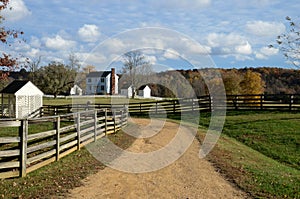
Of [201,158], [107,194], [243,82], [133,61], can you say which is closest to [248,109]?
[133,61]

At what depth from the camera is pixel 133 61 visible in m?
19.5

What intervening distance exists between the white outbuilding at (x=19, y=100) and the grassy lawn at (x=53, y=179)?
66.9 ft

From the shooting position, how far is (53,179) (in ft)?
21.3

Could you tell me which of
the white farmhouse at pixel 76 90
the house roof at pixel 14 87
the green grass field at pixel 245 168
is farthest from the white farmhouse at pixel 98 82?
the green grass field at pixel 245 168

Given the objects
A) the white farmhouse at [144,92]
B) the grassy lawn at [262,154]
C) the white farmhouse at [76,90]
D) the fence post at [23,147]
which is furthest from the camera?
the white farmhouse at [76,90]

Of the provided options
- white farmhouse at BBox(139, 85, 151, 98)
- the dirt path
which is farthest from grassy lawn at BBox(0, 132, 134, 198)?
white farmhouse at BBox(139, 85, 151, 98)

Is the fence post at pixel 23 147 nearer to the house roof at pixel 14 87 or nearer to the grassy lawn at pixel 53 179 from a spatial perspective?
the grassy lawn at pixel 53 179

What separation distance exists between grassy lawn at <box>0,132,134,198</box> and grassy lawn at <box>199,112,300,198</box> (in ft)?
11.2

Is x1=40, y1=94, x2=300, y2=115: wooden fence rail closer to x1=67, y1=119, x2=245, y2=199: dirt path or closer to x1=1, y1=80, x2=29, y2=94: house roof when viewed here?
x1=1, y1=80, x2=29, y2=94: house roof

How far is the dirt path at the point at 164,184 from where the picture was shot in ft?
19.1

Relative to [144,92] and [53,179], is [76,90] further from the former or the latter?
[53,179]

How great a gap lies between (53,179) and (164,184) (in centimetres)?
231

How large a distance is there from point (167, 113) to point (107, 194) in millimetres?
19703

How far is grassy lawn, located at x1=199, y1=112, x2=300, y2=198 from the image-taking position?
676 cm
